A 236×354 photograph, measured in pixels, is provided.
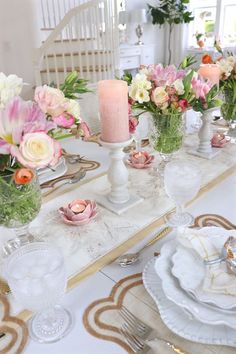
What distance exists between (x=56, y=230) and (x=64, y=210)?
63mm

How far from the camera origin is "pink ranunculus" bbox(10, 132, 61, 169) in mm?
536

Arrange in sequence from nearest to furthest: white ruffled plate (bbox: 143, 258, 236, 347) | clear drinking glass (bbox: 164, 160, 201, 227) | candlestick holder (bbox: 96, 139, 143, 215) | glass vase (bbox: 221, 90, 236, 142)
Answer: white ruffled plate (bbox: 143, 258, 236, 347)
clear drinking glass (bbox: 164, 160, 201, 227)
candlestick holder (bbox: 96, 139, 143, 215)
glass vase (bbox: 221, 90, 236, 142)

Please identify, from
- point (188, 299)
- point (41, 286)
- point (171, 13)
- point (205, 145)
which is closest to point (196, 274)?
point (188, 299)

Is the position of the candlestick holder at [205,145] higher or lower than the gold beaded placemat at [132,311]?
higher

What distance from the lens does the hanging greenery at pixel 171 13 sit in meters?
4.70

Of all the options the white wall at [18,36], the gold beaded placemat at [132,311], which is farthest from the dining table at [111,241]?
the white wall at [18,36]

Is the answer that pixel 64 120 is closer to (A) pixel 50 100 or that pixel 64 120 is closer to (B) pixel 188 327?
(A) pixel 50 100

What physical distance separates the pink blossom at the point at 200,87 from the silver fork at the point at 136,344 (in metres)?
0.74

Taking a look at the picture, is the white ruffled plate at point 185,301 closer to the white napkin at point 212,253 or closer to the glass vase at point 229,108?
the white napkin at point 212,253

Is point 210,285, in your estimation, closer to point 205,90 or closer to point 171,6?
point 205,90

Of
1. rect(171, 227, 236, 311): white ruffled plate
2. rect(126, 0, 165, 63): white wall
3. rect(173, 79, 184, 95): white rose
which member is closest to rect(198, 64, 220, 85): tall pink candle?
rect(173, 79, 184, 95): white rose

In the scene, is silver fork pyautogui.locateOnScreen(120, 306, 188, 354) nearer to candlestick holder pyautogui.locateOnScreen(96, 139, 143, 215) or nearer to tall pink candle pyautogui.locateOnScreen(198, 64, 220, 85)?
candlestick holder pyautogui.locateOnScreen(96, 139, 143, 215)

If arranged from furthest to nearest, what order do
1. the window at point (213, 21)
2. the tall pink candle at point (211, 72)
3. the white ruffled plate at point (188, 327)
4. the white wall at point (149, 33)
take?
the white wall at point (149, 33), the window at point (213, 21), the tall pink candle at point (211, 72), the white ruffled plate at point (188, 327)

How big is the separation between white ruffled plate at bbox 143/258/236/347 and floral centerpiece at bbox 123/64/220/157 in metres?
0.56
